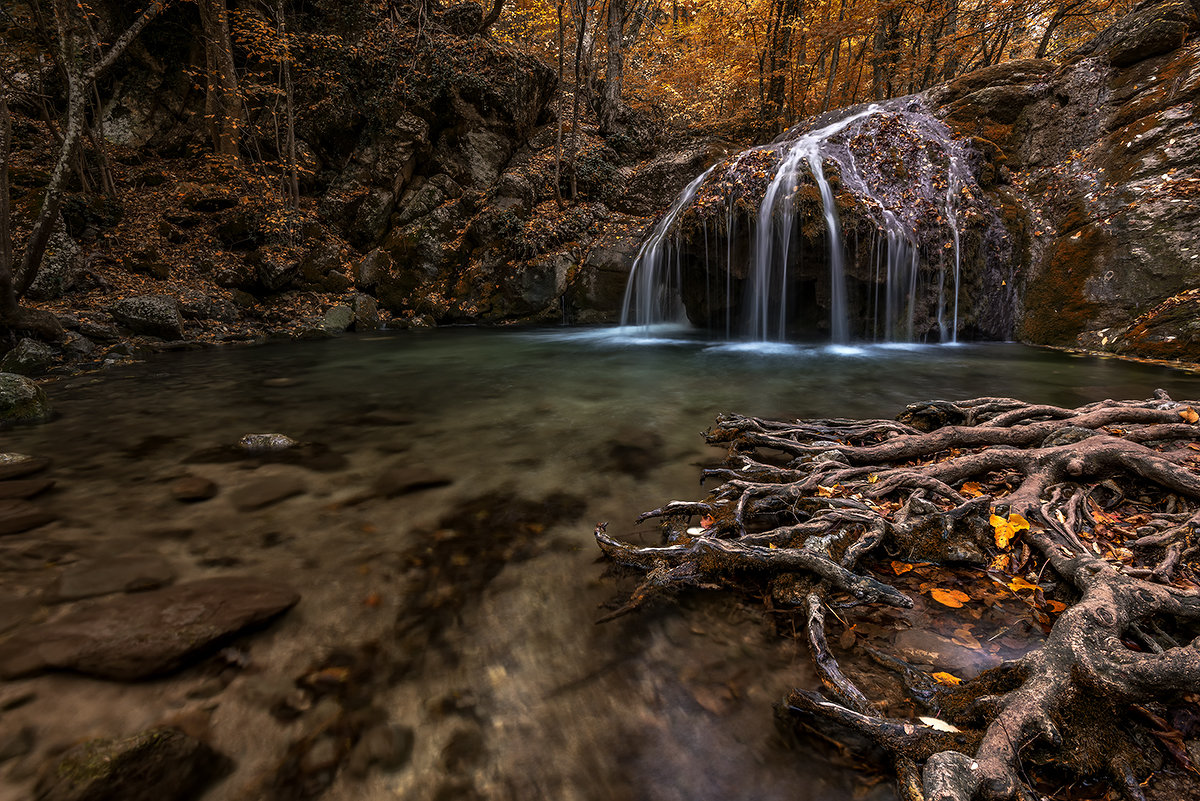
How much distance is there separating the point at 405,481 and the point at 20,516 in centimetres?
229

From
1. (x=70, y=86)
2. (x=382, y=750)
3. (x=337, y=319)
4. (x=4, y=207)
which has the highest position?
(x=70, y=86)

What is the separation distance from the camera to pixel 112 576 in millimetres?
2424

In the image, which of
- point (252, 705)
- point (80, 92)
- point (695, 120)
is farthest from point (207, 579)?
point (695, 120)

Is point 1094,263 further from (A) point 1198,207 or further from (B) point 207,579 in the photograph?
(B) point 207,579

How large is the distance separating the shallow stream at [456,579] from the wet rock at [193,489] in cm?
6

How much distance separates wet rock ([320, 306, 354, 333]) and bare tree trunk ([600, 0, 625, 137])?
11068 millimetres

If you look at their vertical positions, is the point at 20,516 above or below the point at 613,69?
below

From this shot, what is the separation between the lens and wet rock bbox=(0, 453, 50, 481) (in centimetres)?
364

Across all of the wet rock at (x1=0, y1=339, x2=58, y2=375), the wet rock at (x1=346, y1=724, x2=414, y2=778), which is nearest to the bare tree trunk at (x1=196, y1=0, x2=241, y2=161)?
the wet rock at (x1=0, y1=339, x2=58, y2=375)

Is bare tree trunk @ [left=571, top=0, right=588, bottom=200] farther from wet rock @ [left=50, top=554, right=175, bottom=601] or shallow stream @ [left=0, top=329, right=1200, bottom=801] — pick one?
wet rock @ [left=50, top=554, right=175, bottom=601]

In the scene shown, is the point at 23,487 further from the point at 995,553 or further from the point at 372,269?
the point at 372,269

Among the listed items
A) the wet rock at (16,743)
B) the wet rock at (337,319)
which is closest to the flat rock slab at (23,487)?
the wet rock at (16,743)

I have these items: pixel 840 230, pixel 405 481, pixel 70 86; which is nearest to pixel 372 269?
pixel 70 86

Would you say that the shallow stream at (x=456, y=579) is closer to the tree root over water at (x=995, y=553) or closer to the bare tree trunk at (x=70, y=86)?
the tree root over water at (x=995, y=553)
